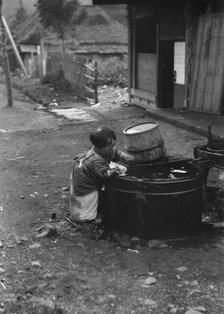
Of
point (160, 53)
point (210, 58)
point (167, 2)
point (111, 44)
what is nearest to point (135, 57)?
point (160, 53)

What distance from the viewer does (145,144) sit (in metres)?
5.68

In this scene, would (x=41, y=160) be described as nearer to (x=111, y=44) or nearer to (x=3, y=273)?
(x=3, y=273)

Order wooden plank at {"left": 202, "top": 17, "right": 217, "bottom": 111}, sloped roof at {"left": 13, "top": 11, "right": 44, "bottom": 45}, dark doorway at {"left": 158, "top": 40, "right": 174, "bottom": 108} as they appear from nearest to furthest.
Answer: wooden plank at {"left": 202, "top": 17, "right": 217, "bottom": 111} → dark doorway at {"left": 158, "top": 40, "right": 174, "bottom": 108} → sloped roof at {"left": 13, "top": 11, "right": 44, "bottom": 45}

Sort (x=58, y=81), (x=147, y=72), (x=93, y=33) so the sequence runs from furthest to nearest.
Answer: (x=93, y=33), (x=58, y=81), (x=147, y=72)

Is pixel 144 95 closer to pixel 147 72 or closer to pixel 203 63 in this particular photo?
pixel 147 72

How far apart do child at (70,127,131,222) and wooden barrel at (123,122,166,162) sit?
0.71 feet

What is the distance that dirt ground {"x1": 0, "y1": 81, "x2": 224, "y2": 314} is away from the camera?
4.00m

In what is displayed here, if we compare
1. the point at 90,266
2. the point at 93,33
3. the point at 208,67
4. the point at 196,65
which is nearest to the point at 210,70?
the point at 208,67

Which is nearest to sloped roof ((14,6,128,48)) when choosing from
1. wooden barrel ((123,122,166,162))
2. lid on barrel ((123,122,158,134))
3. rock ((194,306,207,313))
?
lid on barrel ((123,122,158,134))

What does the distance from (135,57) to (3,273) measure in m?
12.2

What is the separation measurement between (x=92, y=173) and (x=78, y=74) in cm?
1455

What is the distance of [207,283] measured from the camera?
4.30 meters

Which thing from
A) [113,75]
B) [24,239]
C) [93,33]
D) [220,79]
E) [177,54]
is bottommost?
[24,239]

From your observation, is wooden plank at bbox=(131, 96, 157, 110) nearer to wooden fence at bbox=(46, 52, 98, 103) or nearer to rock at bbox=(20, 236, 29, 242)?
wooden fence at bbox=(46, 52, 98, 103)
